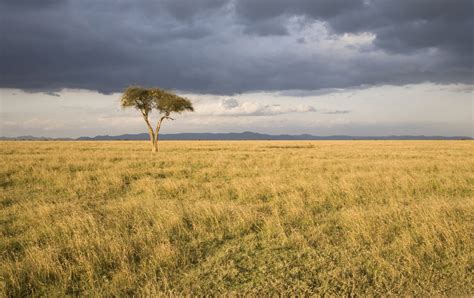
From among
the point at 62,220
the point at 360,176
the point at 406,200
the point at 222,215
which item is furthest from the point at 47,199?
the point at 360,176

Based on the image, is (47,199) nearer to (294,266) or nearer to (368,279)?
(294,266)

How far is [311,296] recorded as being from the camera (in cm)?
470

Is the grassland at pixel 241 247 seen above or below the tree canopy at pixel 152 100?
below

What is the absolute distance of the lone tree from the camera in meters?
40.1

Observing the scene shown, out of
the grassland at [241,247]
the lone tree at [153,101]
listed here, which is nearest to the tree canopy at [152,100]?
the lone tree at [153,101]

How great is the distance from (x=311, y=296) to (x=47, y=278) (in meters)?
4.49

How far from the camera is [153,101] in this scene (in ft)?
138

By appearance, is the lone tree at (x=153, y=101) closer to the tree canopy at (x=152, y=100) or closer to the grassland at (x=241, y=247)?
the tree canopy at (x=152, y=100)

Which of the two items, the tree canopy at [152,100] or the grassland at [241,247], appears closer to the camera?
the grassland at [241,247]

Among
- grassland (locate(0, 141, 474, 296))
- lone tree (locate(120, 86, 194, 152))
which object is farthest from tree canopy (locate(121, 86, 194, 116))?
grassland (locate(0, 141, 474, 296))

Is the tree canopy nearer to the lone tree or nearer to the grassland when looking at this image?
the lone tree

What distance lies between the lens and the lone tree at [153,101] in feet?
132

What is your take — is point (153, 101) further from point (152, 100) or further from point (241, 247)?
point (241, 247)

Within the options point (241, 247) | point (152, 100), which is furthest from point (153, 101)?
point (241, 247)
